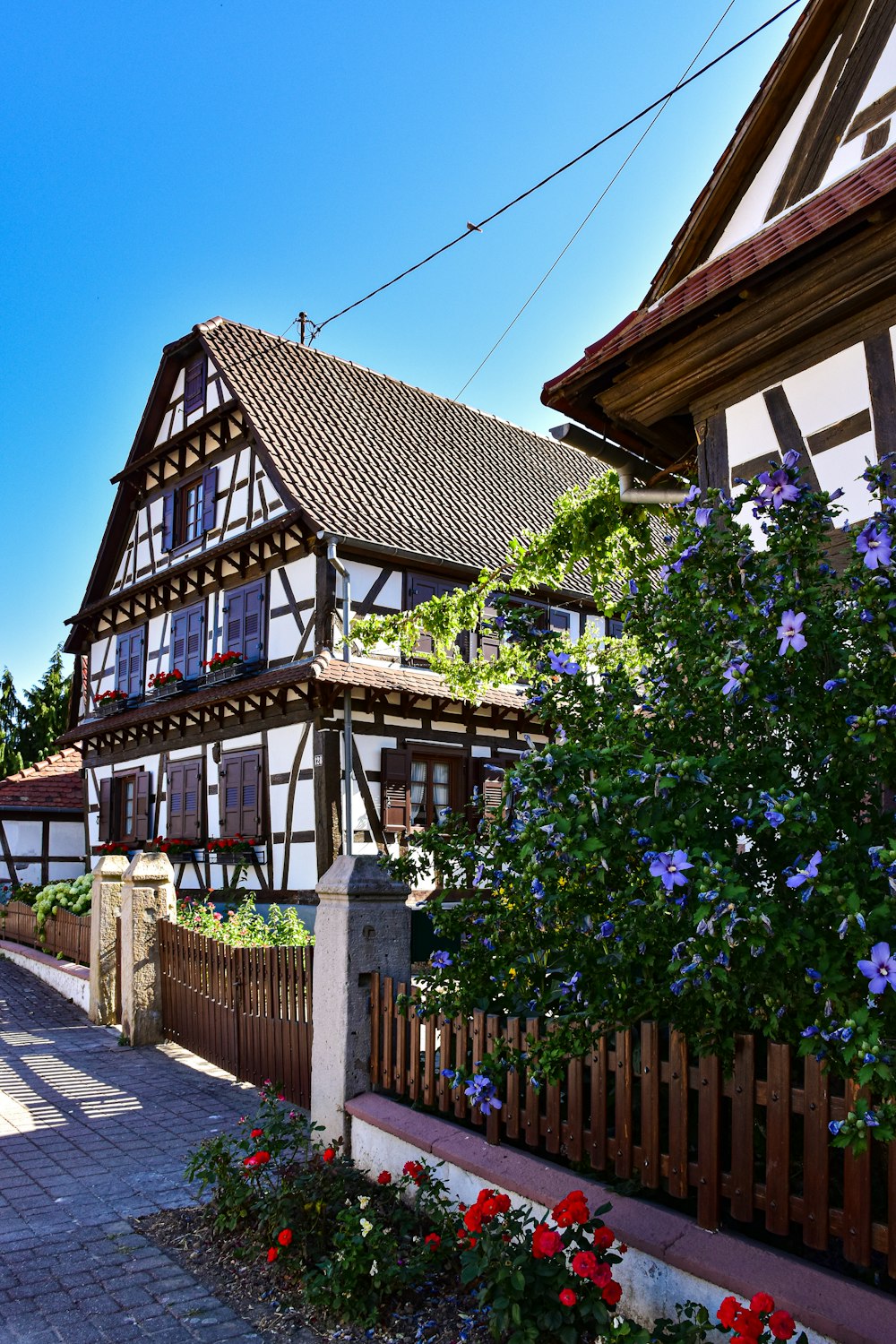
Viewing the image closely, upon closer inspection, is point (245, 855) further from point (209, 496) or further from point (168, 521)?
point (168, 521)

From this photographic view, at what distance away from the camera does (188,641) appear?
2058 centimetres

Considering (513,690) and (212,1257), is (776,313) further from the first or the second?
(513,690)

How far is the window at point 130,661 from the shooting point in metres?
22.5

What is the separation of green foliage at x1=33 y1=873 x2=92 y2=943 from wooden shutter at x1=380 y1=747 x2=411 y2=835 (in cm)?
469

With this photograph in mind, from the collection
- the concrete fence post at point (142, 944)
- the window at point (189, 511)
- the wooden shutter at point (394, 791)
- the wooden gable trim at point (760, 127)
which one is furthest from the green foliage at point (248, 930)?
the window at point (189, 511)

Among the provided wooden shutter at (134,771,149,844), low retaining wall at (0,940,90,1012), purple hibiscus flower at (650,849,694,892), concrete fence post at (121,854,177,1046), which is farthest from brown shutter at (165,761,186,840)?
purple hibiscus flower at (650,849,694,892)

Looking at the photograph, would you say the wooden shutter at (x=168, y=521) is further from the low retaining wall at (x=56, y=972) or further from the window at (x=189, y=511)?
the low retaining wall at (x=56, y=972)

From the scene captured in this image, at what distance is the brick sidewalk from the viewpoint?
13.6 feet

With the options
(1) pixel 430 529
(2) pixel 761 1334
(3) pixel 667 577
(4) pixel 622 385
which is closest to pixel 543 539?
(4) pixel 622 385

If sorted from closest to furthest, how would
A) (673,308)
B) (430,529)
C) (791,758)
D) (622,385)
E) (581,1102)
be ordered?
(791,758) → (581,1102) → (673,308) → (622,385) → (430,529)

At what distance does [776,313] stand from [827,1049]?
4.83m

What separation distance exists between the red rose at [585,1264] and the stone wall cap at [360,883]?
2.60m

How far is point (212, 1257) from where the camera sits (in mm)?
4703

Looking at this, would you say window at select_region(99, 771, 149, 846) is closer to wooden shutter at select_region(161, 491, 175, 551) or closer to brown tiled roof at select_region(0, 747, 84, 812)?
brown tiled roof at select_region(0, 747, 84, 812)
